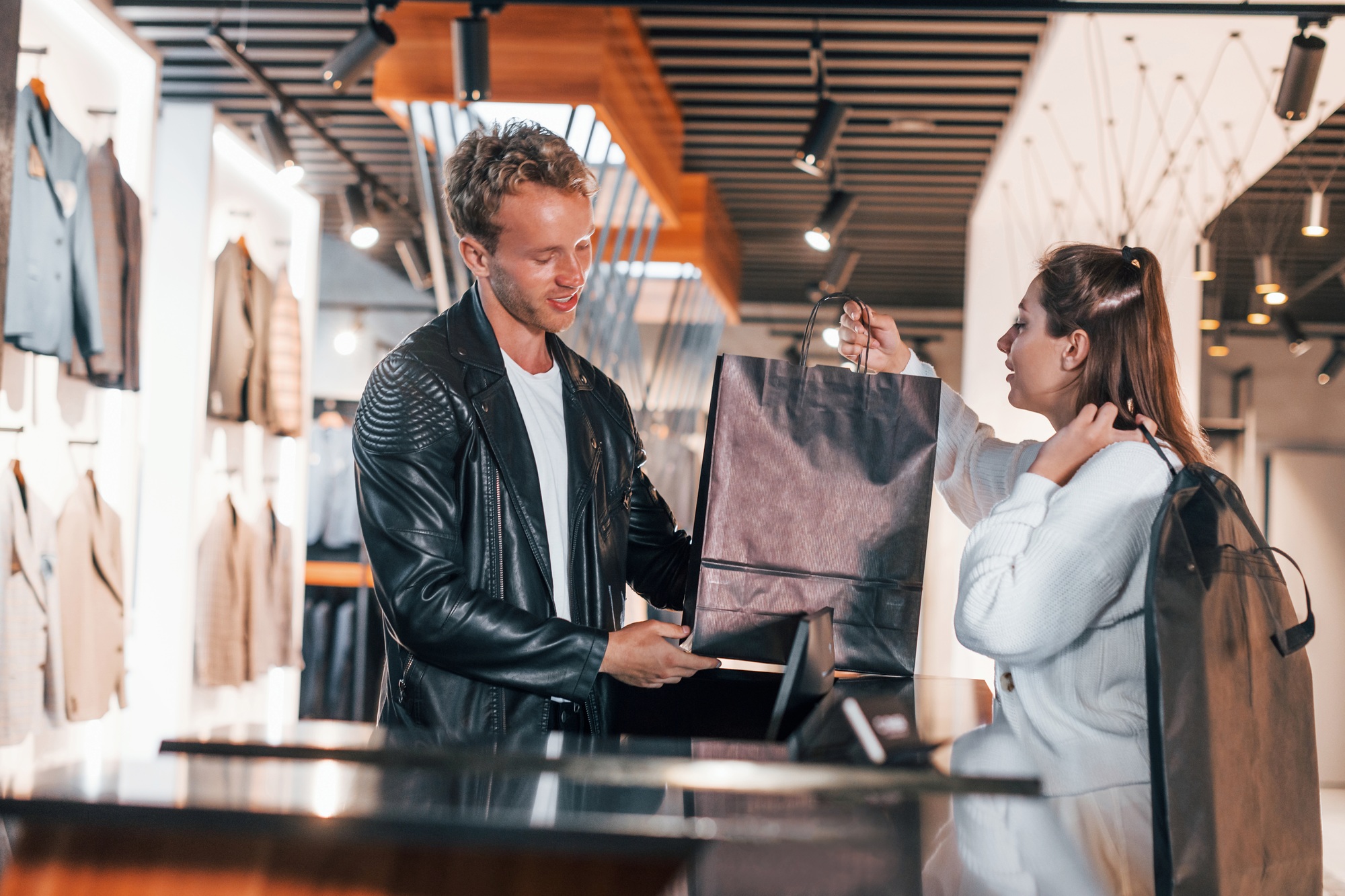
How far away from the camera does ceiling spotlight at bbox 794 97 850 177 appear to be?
4.99m

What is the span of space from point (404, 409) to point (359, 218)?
5753mm

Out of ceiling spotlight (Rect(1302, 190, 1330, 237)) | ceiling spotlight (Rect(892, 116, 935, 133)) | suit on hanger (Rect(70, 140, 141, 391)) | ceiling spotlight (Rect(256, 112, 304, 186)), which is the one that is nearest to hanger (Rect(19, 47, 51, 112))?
suit on hanger (Rect(70, 140, 141, 391))

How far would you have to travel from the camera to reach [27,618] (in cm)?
386

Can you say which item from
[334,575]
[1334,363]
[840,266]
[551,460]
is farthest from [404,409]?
[1334,363]

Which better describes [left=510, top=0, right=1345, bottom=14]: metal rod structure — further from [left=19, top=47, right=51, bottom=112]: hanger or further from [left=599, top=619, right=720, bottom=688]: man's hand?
[left=599, top=619, right=720, bottom=688]: man's hand

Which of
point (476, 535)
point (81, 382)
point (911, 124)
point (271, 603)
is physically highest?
point (911, 124)

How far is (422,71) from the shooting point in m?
4.66

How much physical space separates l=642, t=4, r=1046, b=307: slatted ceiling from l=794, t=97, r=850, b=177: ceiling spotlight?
43cm

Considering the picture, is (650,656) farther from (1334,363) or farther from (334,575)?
(1334,363)

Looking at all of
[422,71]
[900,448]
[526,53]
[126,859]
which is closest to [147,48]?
[422,71]

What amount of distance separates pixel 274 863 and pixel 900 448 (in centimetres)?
97

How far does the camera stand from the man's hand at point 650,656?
1502 mm

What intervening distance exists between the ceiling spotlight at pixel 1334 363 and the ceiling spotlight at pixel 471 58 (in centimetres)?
977

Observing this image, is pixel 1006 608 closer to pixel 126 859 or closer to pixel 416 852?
pixel 416 852
